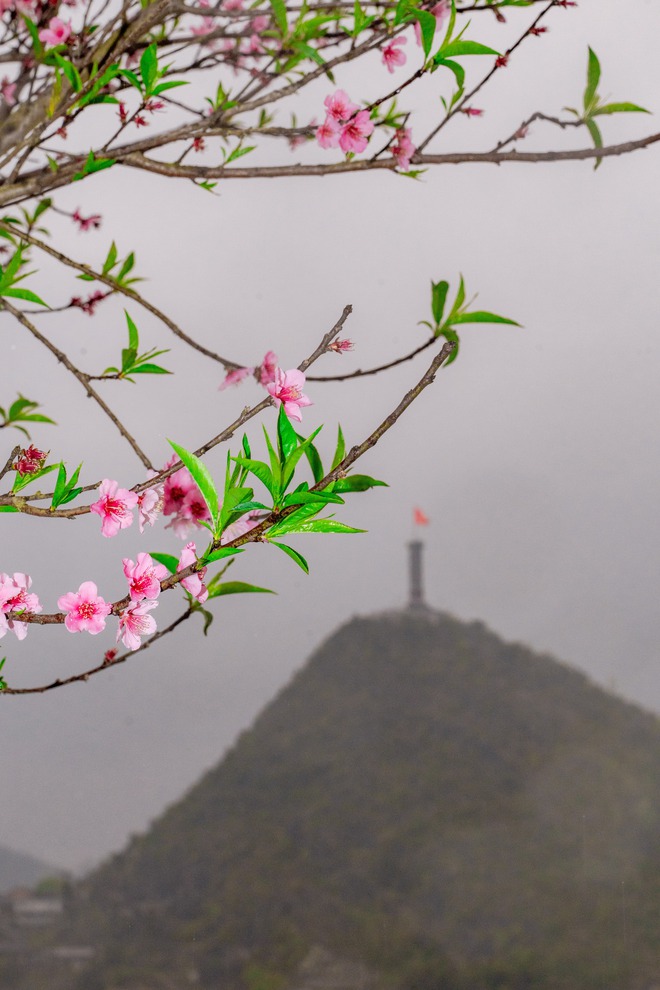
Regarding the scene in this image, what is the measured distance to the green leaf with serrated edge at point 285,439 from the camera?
819mm

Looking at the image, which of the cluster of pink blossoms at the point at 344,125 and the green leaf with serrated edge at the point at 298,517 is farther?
the cluster of pink blossoms at the point at 344,125

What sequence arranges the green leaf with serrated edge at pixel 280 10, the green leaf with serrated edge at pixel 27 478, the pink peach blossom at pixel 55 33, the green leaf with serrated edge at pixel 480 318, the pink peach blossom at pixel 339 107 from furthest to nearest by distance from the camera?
the pink peach blossom at pixel 55 33
the pink peach blossom at pixel 339 107
the green leaf with serrated edge at pixel 280 10
the green leaf with serrated edge at pixel 480 318
the green leaf with serrated edge at pixel 27 478

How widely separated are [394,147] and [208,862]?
27732mm

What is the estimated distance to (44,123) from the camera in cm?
143

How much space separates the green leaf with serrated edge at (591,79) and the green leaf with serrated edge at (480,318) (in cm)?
72

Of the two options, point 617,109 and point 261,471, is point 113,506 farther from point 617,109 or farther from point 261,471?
point 617,109

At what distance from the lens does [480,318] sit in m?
1.32

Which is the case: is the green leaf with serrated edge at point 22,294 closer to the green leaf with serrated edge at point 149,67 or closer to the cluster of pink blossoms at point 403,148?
the green leaf with serrated edge at point 149,67

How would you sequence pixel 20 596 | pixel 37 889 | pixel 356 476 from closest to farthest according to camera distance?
pixel 356 476 < pixel 20 596 < pixel 37 889

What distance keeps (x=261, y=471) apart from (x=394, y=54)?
1.57m

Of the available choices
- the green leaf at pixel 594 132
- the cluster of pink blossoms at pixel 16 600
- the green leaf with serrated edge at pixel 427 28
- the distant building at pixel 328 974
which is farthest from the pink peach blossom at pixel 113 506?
the distant building at pixel 328 974

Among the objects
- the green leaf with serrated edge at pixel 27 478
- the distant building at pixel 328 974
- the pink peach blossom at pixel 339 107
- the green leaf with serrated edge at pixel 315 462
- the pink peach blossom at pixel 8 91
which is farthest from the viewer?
the distant building at pixel 328 974

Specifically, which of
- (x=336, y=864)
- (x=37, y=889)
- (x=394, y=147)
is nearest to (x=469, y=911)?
(x=336, y=864)

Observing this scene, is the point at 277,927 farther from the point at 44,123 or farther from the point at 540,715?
the point at 44,123
